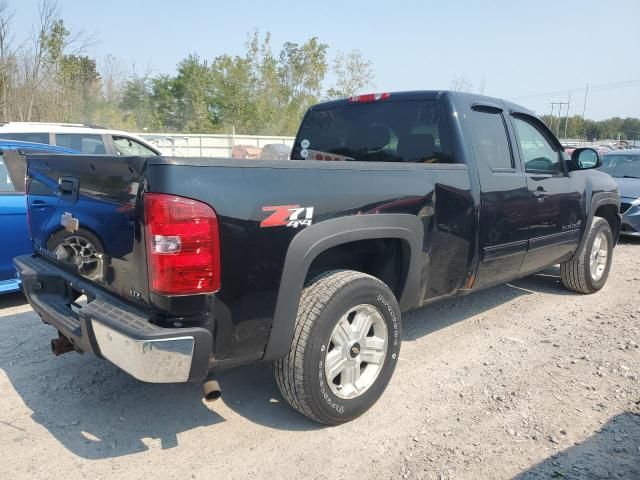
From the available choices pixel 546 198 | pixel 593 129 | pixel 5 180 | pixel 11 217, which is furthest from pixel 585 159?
pixel 593 129

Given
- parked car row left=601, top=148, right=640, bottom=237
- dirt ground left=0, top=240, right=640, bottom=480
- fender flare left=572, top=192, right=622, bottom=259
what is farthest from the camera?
parked car row left=601, top=148, right=640, bottom=237

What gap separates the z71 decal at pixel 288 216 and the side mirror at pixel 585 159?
3.41 meters

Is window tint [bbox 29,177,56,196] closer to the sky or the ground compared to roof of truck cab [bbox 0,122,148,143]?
closer to the ground

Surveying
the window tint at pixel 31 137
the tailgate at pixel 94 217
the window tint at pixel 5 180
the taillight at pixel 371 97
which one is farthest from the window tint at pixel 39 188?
the window tint at pixel 31 137

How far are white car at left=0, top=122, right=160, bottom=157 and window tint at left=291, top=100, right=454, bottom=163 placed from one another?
430 cm

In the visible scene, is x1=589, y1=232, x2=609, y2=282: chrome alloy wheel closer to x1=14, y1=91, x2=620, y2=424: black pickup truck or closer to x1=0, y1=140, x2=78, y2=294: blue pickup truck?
x1=14, y1=91, x2=620, y2=424: black pickup truck

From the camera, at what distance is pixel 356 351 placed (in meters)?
2.85

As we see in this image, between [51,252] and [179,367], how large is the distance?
5.03ft

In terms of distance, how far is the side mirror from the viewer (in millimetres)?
4714

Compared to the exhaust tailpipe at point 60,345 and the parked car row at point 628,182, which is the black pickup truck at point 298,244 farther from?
the parked car row at point 628,182

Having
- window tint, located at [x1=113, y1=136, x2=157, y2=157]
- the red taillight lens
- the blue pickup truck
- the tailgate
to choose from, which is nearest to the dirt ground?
the blue pickup truck

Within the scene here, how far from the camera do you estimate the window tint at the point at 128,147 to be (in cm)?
774

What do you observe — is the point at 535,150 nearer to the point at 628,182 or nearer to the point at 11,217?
the point at 11,217

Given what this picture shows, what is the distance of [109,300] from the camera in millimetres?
2463
